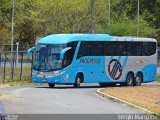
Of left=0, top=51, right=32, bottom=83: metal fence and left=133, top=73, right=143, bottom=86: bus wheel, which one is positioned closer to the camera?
left=133, top=73, right=143, bottom=86: bus wheel

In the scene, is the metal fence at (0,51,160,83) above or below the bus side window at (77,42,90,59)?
below

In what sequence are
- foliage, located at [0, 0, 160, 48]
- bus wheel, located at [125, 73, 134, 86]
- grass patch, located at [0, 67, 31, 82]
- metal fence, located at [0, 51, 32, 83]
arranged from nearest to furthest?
bus wheel, located at [125, 73, 134, 86]
metal fence, located at [0, 51, 32, 83]
grass patch, located at [0, 67, 31, 82]
foliage, located at [0, 0, 160, 48]

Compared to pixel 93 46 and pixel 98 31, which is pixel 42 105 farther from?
pixel 98 31

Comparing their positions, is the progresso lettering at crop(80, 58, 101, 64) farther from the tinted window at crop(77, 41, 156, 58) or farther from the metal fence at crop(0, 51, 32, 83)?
the metal fence at crop(0, 51, 32, 83)

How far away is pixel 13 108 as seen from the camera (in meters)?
19.1

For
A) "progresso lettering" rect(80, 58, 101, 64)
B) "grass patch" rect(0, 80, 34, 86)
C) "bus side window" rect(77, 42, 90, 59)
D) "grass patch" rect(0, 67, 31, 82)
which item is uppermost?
"bus side window" rect(77, 42, 90, 59)

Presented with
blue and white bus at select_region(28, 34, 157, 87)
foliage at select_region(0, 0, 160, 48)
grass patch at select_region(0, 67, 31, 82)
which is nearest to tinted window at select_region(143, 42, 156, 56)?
blue and white bus at select_region(28, 34, 157, 87)

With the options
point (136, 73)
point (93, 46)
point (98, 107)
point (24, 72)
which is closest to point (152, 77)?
point (136, 73)

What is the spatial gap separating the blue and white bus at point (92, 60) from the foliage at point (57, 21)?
109 ft

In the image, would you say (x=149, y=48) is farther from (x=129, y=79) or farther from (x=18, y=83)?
(x=18, y=83)

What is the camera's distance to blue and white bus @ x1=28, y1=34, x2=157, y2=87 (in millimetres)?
35250

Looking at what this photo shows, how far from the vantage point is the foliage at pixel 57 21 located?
7344 centimetres

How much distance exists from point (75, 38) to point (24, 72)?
439 inches

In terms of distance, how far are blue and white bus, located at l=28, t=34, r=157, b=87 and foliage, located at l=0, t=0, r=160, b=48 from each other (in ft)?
109
